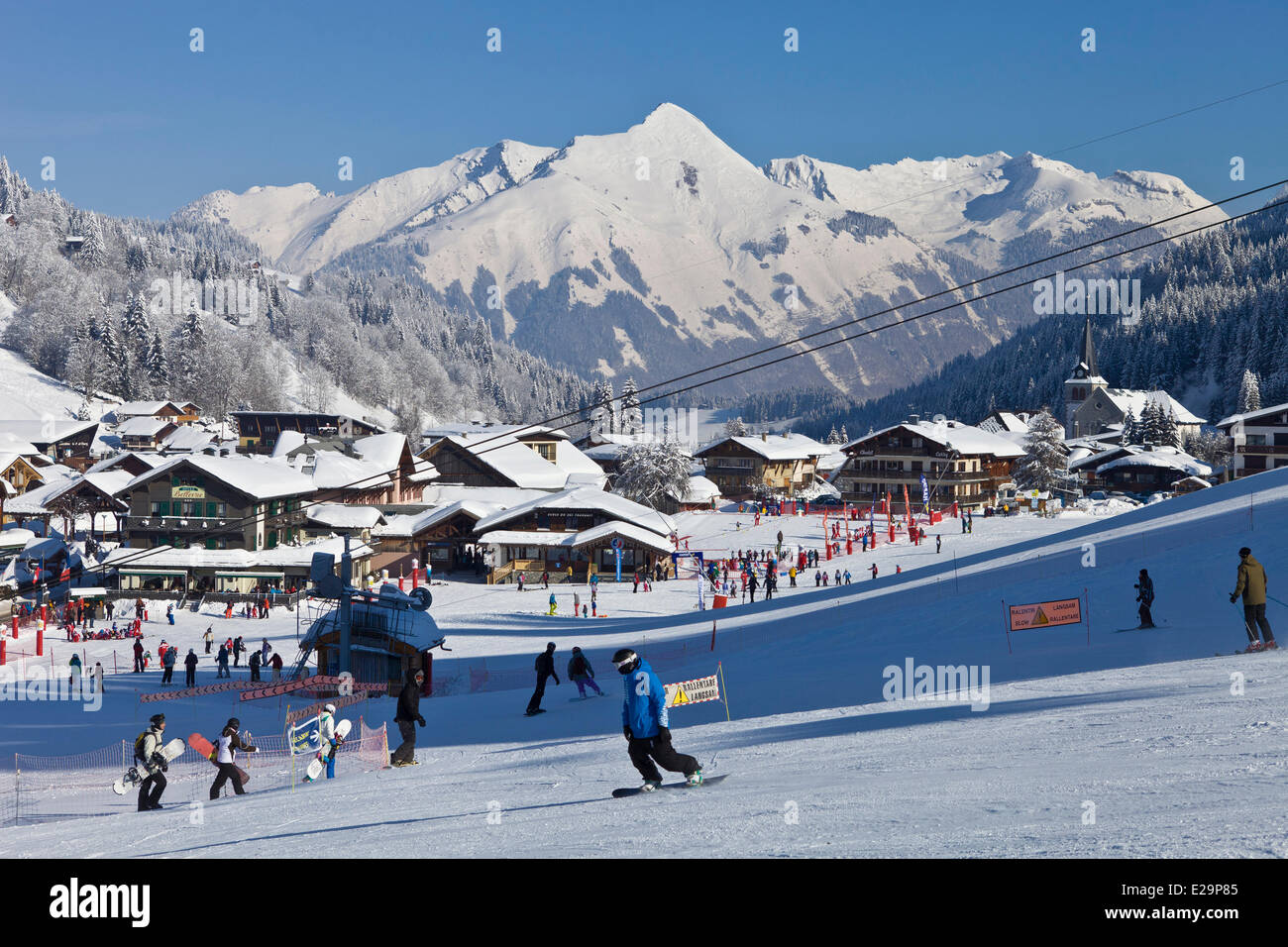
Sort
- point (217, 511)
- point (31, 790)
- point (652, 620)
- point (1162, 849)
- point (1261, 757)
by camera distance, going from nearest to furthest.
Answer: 1. point (1162, 849)
2. point (1261, 757)
3. point (31, 790)
4. point (652, 620)
5. point (217, 511)

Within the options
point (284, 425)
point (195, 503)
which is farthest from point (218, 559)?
point (284, 425)

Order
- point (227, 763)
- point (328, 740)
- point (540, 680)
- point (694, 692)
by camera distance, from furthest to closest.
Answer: point (540, 680) < point (694, 692) < point (328, 740) < point (227, 763)

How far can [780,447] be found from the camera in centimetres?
8694

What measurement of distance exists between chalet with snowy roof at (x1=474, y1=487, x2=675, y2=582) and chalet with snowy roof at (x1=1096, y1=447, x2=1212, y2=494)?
39570mm

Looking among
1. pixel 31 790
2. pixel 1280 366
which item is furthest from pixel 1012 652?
pixel 1280 366

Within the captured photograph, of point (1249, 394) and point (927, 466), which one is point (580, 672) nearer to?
point (927, 466)

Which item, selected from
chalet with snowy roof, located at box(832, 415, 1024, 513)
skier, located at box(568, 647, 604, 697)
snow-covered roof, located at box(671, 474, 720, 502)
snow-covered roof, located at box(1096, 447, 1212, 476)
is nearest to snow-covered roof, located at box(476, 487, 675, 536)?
snow-covered roof, located at box(671, 474, 720, 502)

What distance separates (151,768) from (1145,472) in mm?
74340

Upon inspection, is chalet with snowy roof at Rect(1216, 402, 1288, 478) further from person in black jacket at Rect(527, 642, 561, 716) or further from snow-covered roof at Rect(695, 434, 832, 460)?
person in black jacket at Rect(527, 642, 561, 716)

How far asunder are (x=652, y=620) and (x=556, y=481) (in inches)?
1558

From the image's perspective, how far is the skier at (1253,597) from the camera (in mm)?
12164

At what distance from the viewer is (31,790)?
1487 centimetres

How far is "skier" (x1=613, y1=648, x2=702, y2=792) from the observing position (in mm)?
7938
